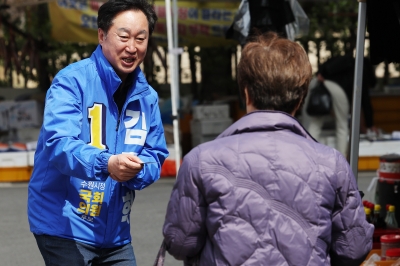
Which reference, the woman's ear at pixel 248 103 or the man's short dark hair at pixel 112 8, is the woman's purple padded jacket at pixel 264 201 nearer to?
the woman's ear at pixel 248 103

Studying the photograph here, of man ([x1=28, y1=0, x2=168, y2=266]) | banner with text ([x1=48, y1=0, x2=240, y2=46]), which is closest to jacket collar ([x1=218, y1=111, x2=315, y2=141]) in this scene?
man ([x1=28, y1=0, x2=168, y2=266])

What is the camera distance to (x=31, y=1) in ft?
34.5

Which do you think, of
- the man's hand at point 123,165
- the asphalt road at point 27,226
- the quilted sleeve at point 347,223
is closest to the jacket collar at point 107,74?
the man's hand at point 123,165

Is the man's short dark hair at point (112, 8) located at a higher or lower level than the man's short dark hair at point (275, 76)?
higher

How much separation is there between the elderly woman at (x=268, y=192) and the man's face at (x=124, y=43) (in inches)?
33.0

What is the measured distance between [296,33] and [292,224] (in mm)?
6510

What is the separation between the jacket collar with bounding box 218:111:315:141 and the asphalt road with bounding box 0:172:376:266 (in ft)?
13.2

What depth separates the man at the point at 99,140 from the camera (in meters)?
2.96

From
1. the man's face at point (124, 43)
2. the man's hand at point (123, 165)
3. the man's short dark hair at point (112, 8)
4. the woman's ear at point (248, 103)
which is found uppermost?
the man's short dark hair at point (112, 8)

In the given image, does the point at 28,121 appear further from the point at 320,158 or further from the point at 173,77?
the point at 320,158

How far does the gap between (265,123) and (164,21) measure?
9227 millimetres

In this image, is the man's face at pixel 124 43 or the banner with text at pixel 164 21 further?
the banner with text at pixel 164 21

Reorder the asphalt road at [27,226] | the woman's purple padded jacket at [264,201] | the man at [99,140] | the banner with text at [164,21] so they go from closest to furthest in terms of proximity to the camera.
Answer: the woman's purple padded jacket at [264,201]
the man at [99,140]
the asphalt road at [27,226]
the banner with text at [164,21]

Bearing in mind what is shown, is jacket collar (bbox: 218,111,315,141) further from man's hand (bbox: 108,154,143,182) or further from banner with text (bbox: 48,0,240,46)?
banner with text (bbox: 48,0,240,46)
